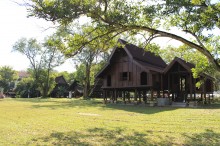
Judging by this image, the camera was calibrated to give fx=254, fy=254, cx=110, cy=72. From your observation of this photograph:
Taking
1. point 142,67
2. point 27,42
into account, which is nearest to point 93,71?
point 27,42

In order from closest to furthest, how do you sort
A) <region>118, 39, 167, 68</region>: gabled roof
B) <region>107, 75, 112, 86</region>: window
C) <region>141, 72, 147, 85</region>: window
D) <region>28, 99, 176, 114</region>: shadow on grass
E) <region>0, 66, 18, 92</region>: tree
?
<region>28, 99, 176, 114</region>: shadow on grass
<region>118, 39, 167, 68</region>: gabled roof
<region>141, 72, 147, 85</region>: window
<region>107, 75, 112, 86</region>: window
<region>0, 66, 18, 92</region>: tree

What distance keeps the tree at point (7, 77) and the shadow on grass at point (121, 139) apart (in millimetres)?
77160

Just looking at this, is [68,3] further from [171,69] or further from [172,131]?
[171,69]

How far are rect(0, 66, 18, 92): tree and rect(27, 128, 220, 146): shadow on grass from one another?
77160 mm

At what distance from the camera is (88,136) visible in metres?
8.52

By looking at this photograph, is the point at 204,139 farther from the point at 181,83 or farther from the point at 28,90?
the point at 28,90

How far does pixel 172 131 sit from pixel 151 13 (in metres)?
4.90

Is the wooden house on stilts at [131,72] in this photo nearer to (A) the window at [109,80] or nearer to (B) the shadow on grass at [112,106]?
(A) the window at [109,80]

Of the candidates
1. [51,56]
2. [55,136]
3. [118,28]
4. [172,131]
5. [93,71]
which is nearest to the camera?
[55,136]

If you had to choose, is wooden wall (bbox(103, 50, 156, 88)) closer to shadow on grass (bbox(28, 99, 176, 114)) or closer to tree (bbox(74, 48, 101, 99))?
shadow on grass (bbox(28, 99, 176, 114))

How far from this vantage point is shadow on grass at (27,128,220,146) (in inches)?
295

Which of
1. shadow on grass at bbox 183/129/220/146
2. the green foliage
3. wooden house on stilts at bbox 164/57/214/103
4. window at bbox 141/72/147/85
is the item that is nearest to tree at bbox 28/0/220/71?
shadow on grass at bbox 183/129/220/146

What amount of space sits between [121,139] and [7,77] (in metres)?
80.0

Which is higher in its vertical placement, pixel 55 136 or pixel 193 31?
pixel 193 31
